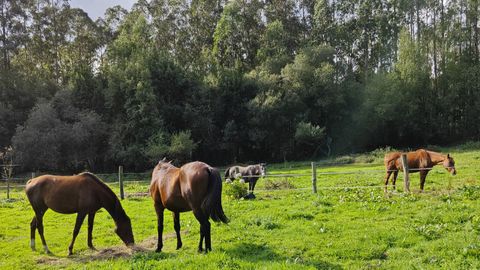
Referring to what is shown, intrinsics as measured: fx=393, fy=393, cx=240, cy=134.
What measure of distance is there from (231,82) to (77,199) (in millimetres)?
33448

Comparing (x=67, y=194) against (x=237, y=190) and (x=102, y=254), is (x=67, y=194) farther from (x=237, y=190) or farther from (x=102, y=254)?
(x=237, y=190)

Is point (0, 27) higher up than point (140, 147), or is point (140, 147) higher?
point (0, 27)

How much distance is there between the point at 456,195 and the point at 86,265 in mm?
10073

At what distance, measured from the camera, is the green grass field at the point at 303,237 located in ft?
22.0

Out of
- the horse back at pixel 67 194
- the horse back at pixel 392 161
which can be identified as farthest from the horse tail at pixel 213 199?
the horse back at pixel 392 161

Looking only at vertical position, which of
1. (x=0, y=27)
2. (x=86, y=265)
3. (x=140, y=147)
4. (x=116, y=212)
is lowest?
(x=86, y=265)

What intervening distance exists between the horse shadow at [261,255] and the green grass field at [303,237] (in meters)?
0.02

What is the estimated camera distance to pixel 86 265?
7.30 meters

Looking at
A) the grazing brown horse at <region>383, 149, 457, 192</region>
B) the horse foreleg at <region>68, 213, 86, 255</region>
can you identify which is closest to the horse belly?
the horse foreleg at <region>68, 213, 86, 255</region>

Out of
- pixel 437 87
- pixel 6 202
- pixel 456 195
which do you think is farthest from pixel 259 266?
pixel 437 87

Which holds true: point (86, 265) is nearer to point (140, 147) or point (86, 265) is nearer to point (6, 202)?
point (6, 202)

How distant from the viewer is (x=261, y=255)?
7.27 meters

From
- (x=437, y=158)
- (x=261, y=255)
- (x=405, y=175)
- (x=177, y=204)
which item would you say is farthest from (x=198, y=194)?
(x=437, y=158)

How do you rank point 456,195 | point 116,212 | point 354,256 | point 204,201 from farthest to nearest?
point 456,195, point 116,212, point 204,201, point 354,256
